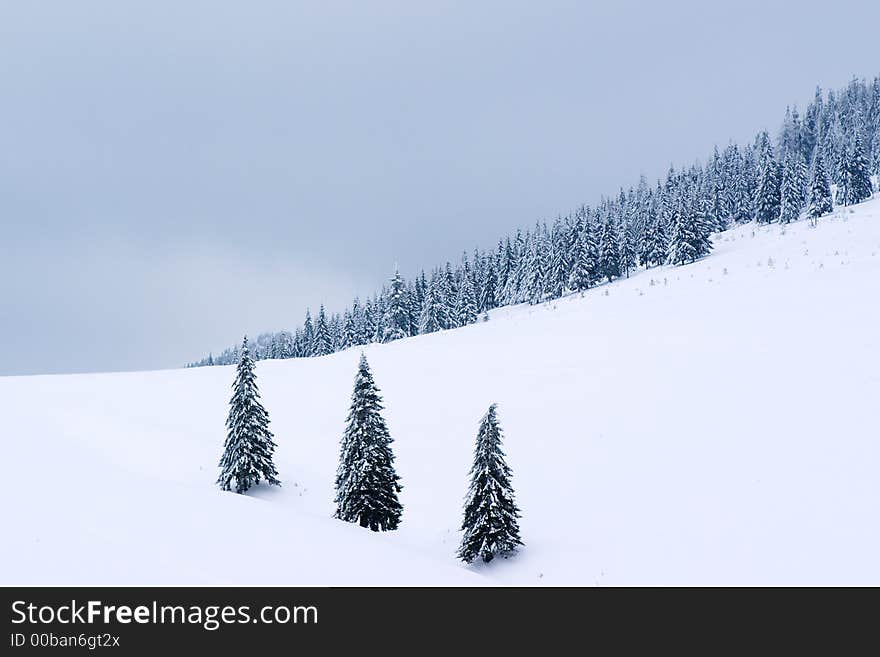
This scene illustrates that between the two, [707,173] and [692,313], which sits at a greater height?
[707,173]

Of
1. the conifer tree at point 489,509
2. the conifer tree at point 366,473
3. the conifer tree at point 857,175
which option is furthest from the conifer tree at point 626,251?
the conifer tree at point 489,509

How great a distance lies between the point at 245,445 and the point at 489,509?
1258 cm

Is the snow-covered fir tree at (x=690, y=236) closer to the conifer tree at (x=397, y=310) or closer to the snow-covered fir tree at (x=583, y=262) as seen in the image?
the snow-covered fir tree at (x=583, y=262)

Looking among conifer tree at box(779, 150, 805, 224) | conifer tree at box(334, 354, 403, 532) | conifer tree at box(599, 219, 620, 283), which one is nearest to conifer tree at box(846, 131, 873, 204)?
conifer tree at box(779, 150, 805, 224)

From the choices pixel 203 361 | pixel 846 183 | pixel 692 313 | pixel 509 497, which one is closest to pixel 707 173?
pixel 846 183

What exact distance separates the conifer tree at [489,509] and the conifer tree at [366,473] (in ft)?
12.4

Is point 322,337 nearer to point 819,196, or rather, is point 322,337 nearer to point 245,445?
point 245,445

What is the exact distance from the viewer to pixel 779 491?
15188 mm

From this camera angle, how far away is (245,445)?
2341 centimetres

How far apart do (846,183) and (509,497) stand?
4043 inches

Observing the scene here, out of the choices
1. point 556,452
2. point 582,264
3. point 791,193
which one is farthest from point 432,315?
point 556,452
